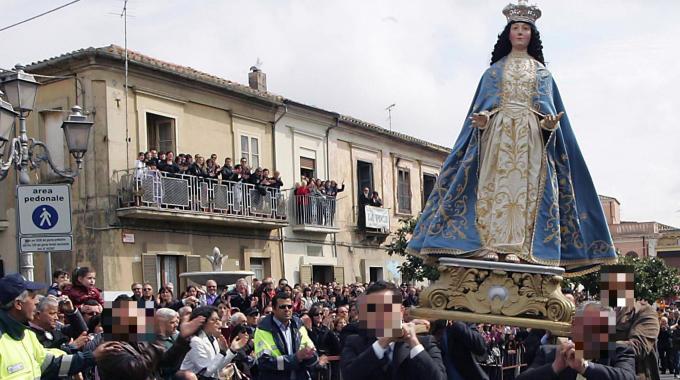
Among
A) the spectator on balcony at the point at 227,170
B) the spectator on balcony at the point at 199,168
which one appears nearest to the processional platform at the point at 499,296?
the spectator on balcony at the point at 199,168

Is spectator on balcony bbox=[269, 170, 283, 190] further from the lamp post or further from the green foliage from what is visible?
the lamp post

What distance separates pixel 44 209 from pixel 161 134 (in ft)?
38.7

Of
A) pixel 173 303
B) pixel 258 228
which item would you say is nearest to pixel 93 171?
pixel 258 228

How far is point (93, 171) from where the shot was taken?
20.0 meters

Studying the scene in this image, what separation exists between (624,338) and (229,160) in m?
17.5

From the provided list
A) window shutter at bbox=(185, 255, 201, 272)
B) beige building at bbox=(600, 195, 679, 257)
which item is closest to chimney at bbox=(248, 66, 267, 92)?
window shutter at bbox=(185, 255, 201, 272)

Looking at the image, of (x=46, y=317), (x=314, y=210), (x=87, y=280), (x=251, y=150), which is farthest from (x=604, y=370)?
(x=314, y=210)

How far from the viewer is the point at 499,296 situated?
5.80 meters

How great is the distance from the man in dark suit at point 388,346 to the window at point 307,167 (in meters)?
21.7

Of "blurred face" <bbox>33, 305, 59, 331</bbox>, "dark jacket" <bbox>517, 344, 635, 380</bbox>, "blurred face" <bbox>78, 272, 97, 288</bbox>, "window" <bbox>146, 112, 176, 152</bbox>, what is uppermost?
"window" <bbox>146, 112, 176, 152</bbox>

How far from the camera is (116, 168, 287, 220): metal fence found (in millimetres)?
19984

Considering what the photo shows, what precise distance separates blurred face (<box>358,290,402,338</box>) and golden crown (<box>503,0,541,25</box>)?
319cm

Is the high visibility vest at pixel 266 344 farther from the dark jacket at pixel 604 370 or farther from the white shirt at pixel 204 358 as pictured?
the dark jacket at pixel 604 370

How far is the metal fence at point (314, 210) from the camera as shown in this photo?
25.0 m
